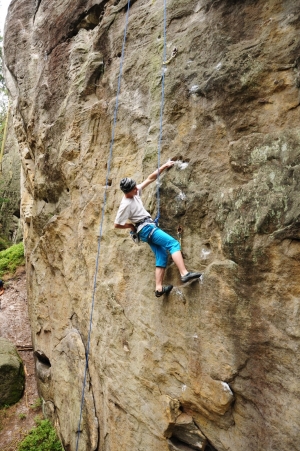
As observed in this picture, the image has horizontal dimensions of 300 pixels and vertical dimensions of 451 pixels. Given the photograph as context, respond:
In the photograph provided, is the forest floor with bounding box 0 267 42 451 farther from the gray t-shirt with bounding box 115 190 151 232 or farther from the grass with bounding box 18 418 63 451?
the gray t-shirt with bounding box 115 190 151 232

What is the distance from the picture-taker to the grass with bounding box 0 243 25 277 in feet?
42.8

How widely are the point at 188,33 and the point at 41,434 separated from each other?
27.9ft

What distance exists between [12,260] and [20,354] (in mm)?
4707

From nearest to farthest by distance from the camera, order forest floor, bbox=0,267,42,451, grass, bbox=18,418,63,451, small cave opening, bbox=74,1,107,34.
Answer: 1. grass, bbox=18,418,63,451
2. small cave opening, bbox=74,1,107,34
3. forest floor, bbox=0,267,42,451

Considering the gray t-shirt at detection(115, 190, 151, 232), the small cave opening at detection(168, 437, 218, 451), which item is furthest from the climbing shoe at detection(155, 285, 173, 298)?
the small cave opening at detection(168, 437, 218, 451)

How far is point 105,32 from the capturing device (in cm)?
714

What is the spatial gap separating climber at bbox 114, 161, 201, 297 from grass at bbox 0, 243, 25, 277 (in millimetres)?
9662

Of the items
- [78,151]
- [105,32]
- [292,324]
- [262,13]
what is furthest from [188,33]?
[292,324]

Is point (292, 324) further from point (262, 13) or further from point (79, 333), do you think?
point (79, 333)

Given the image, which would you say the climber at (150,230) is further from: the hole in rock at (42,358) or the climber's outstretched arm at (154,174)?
the hole in rock at (42,358)

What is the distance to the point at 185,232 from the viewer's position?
15.5 feet

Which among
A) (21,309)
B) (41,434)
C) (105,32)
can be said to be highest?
(105,32)

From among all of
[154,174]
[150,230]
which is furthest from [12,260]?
[150,230]

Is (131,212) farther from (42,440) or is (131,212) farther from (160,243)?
(42,440)
